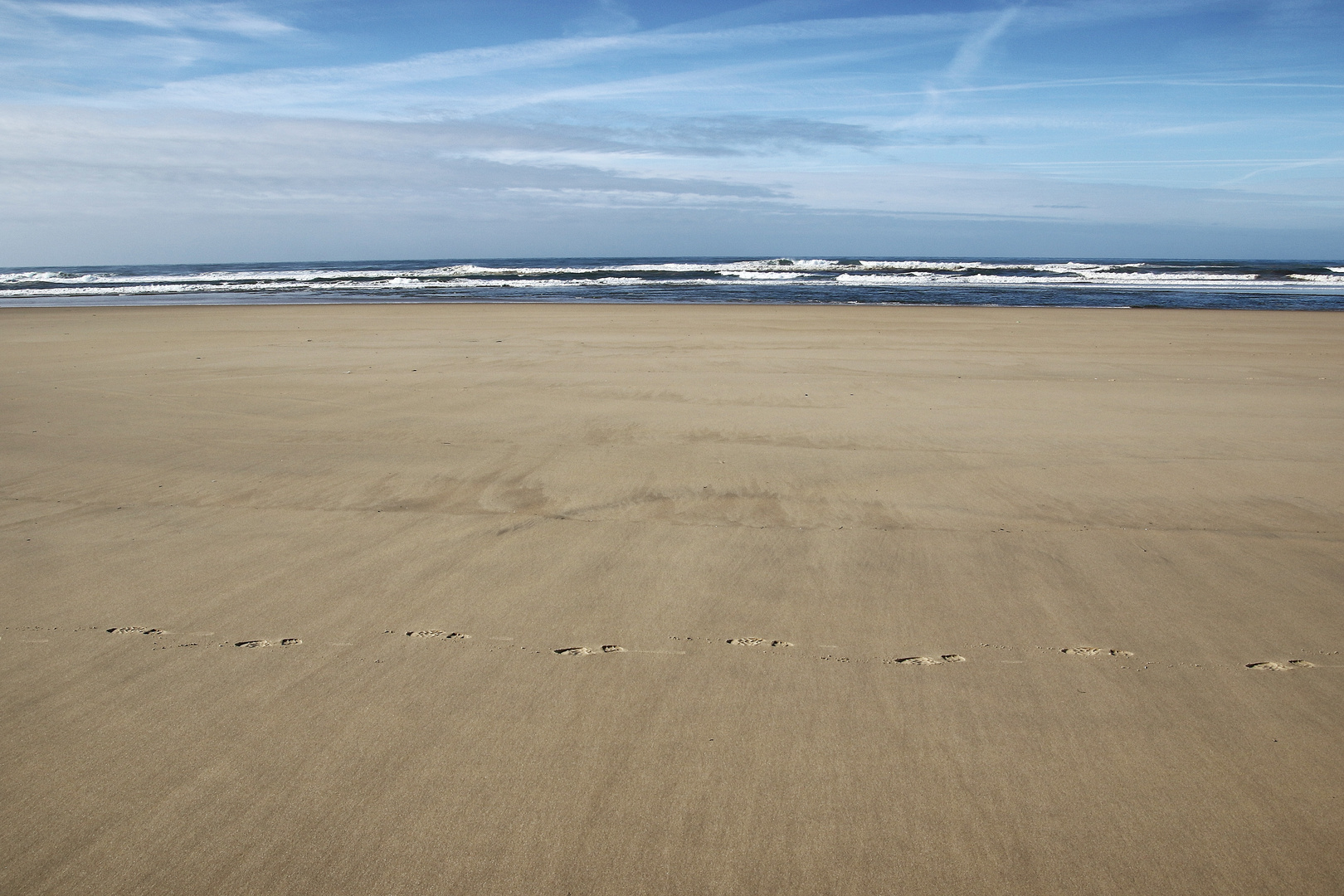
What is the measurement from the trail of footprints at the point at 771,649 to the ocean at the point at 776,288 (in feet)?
61.5

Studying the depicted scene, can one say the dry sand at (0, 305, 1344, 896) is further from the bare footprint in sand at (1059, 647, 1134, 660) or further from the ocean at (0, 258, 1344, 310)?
the ocean at (0, 258, 1344, 310)

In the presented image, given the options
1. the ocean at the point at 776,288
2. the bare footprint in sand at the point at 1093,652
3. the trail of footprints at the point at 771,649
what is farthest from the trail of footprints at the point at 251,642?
the ocean at the point at 776,288

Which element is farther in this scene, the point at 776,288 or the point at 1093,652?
the point at 776,288

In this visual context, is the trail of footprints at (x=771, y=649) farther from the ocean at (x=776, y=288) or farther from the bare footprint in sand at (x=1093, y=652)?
the ocean at (x=776, y=288)

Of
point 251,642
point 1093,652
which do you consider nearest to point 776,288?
point 1093,652

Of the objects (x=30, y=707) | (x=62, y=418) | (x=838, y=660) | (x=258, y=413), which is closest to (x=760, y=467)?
(x=838, y=660)

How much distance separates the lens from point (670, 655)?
2502 millimetres

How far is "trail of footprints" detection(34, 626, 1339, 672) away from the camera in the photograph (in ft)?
8.05

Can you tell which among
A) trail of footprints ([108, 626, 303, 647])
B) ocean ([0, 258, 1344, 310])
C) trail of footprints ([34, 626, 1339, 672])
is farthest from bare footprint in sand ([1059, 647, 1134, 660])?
ocean ([0, 258, 1344, 310])

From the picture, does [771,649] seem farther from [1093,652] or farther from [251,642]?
[251,642]

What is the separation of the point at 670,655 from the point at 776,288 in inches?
1049

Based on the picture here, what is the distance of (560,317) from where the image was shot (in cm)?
1538

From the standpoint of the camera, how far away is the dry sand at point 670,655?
173cm

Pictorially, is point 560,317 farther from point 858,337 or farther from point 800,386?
point 800,386
